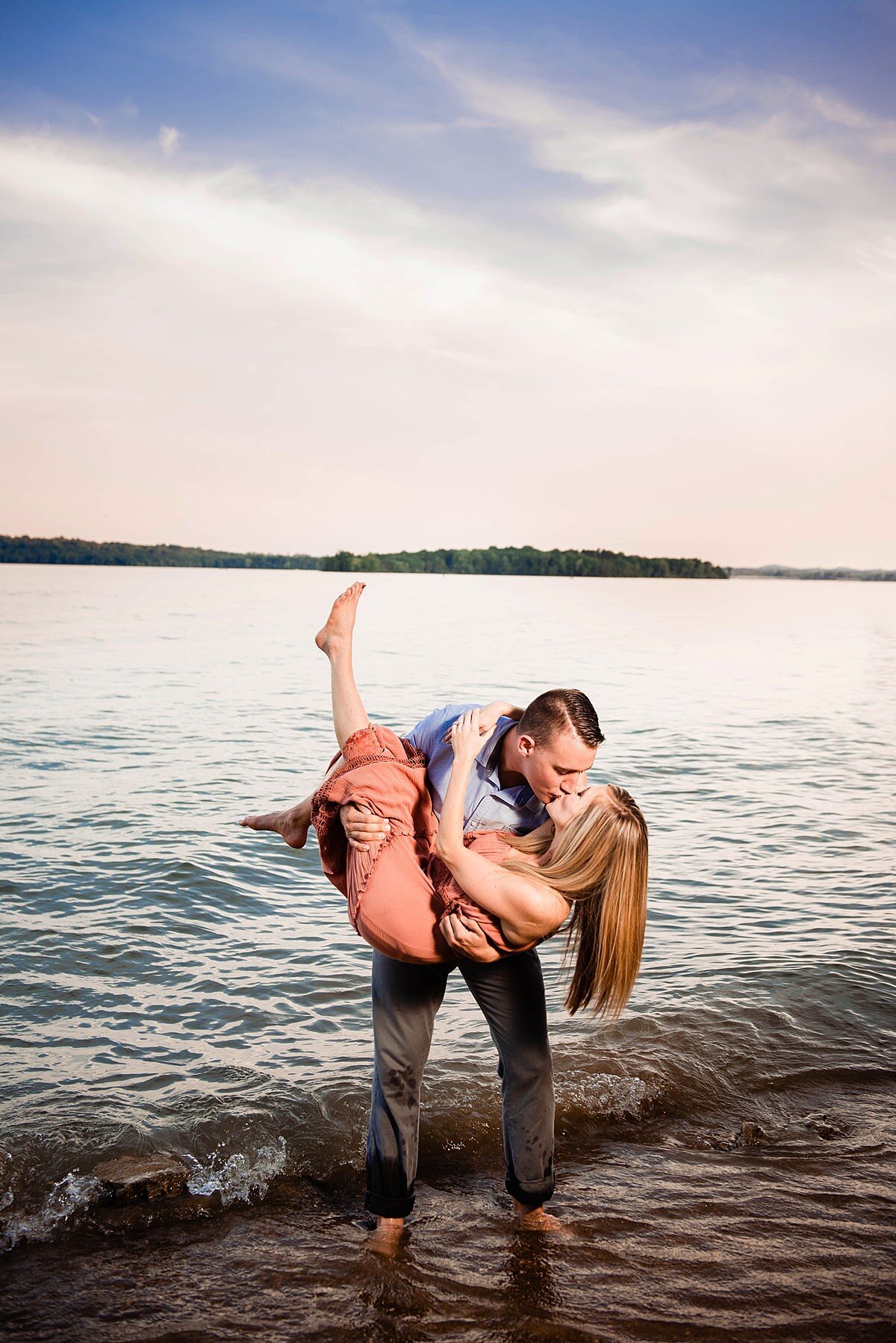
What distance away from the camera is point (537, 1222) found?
4246 mm

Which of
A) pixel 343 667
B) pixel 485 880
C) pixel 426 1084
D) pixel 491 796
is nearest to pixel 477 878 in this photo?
pixel 485 880

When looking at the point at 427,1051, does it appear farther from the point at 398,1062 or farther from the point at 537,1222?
the point at 537,1222

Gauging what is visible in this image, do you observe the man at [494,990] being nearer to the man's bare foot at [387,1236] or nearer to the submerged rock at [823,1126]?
the man's bare foot at [387,1236]

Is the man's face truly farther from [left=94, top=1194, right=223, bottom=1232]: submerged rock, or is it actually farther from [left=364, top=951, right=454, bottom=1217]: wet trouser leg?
[left=94, top=1194, right=223, bottom=1232]: submerged rock

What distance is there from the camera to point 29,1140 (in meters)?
4.84

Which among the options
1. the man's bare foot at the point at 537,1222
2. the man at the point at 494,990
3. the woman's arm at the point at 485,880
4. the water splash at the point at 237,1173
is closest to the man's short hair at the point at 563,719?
the man at the point at 494,990

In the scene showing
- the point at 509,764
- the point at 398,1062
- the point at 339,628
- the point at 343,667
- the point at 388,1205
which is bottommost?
the point at 388,1205

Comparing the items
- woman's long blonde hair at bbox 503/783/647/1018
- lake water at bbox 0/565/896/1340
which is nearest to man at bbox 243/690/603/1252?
woman's long blonde hair at bbox 503/783/647/1018

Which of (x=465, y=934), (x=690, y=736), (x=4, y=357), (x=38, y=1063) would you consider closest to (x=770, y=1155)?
(x=465, y=934)

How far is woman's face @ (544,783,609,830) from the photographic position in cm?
364

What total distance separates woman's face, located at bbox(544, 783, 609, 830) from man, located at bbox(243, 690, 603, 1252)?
27mm

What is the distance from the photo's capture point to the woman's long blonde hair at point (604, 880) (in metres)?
3.56

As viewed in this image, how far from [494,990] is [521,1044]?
0.24m

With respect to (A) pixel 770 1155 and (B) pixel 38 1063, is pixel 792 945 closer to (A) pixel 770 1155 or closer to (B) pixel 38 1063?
(A) pixel 770 1155
